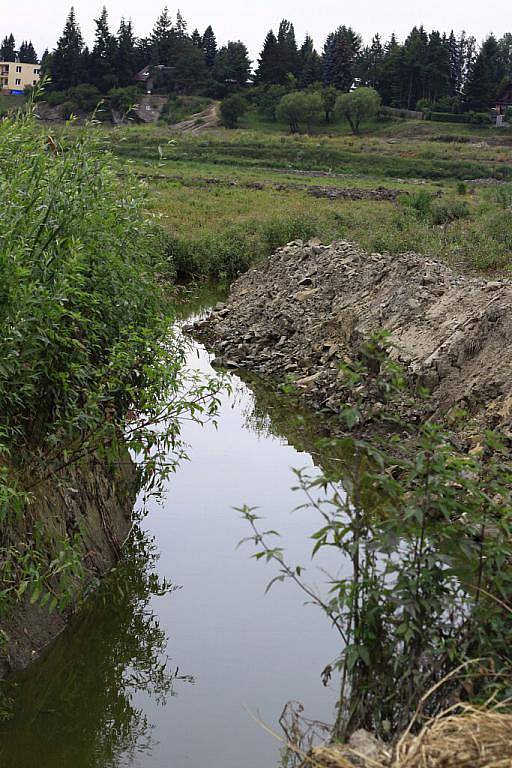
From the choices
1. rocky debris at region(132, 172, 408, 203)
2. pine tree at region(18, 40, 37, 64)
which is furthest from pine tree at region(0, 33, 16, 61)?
rocky debris at region(132, 172, 408, 203)

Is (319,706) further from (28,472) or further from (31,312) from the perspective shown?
(31,312)

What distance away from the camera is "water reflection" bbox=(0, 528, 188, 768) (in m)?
5.88

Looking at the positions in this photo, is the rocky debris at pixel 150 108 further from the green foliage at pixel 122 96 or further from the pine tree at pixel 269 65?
the pine tree at pixel 269 65

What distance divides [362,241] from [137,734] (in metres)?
19.8

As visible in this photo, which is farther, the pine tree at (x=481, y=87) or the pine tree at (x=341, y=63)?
the pine tree at (x=341, y=63)

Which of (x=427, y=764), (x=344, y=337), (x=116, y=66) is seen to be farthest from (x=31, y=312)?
(x=116, y=66)

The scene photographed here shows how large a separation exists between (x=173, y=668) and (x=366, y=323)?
378 inches

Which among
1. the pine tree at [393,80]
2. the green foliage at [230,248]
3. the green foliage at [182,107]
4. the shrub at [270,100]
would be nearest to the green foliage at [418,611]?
the green foliage at [230,248]

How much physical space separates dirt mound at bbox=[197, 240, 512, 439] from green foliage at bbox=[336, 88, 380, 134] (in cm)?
6841

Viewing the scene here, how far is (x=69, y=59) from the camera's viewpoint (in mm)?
94125

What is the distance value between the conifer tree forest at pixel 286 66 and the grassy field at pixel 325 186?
1081 centimetres

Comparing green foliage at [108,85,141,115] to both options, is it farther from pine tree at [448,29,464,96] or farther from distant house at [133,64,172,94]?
pine tree at [448,29,464,96]

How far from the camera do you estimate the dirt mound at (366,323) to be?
11.9 m

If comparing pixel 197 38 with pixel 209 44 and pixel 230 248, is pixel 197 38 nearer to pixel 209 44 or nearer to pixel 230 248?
pixel 209 44
